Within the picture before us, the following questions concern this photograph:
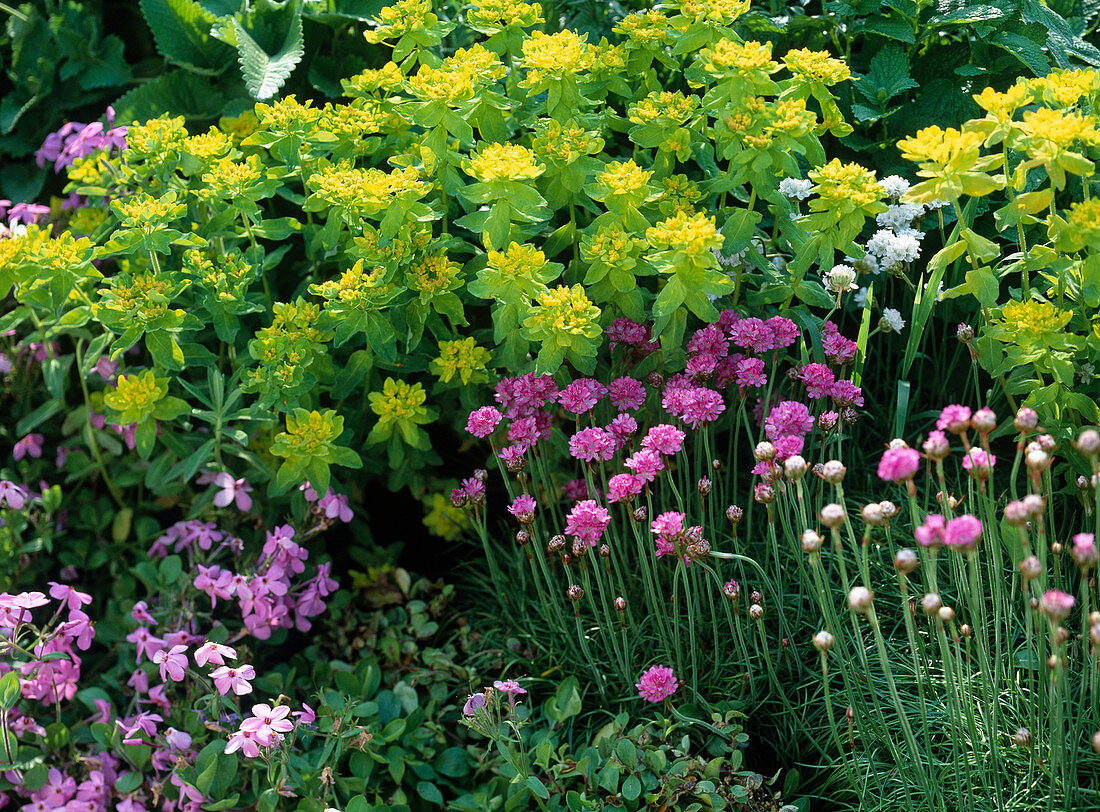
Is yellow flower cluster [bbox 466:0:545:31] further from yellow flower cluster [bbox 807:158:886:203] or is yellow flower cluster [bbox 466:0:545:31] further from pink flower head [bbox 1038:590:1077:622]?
pink flower head [bbox 1038:590:1077:622]

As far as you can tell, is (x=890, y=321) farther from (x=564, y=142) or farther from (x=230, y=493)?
(x=230, y=493)

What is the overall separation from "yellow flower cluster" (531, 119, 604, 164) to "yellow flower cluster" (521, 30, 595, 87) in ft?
0.31

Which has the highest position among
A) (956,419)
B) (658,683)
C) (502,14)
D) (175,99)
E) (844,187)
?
(502,14)

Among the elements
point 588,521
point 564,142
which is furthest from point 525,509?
point 564,142

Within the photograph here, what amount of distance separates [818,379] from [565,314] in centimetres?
50

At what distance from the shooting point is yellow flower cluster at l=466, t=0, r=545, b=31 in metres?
2.04

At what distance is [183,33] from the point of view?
2.83 m

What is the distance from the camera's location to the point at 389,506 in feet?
9.07

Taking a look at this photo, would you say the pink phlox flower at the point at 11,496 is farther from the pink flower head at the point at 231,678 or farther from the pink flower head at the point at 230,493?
the pink flower head at the point at 231,678

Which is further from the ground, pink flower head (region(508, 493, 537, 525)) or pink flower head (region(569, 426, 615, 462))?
pink flower head (region(569, 426, 615, 462))

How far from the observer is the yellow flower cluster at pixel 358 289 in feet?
6.20

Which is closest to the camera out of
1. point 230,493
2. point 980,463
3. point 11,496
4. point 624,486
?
point 980,463

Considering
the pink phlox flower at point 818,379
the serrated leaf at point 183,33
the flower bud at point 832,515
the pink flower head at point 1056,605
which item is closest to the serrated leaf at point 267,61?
the serrated leaf at point 183,33

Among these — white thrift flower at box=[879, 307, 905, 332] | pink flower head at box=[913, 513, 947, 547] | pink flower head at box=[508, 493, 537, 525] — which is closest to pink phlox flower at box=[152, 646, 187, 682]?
pink flower head at box=[508, 493, 537, 525]
